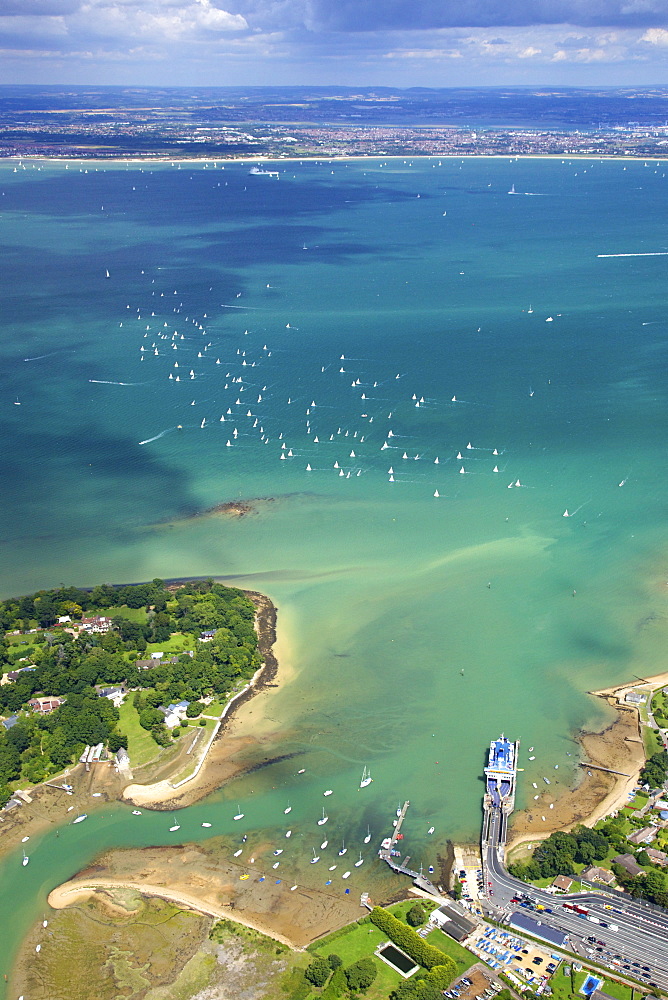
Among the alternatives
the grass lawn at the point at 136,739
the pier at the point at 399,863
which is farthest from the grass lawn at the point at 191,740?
the pier at the point at 399,863

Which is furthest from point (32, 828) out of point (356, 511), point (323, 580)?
point (356, 511)

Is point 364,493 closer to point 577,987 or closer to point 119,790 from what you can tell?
point 119,790

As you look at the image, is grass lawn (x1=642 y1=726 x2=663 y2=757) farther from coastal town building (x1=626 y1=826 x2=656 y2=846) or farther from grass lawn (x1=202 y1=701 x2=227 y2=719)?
grass lawn (x1=202 y1=701 x2=227 y2=719)

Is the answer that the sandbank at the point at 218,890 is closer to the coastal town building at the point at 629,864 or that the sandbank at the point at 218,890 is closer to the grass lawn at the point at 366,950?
the grass lawn at the point at 366,950

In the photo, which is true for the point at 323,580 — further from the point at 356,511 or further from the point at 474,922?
→ the point at 474,922

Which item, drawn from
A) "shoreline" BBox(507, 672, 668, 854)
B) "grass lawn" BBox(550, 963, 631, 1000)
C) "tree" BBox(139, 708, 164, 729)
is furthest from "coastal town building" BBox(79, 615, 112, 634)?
"grass lawn" BBox(550, 963, 631, 1000)

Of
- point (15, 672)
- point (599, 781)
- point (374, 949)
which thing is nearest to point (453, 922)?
point (374, 949)
